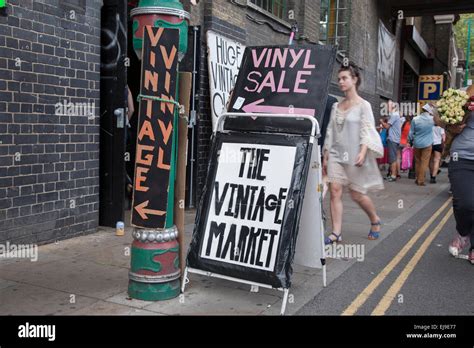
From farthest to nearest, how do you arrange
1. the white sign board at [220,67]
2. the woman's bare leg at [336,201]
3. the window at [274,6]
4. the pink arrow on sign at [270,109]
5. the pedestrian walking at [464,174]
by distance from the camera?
1. the window at [274,6]
2. the white sign board at [220,67]
3. the woman's bare leg at [336,201]
4. the pedestrian walking at [464,174]
5. the pink arrow on sign at [270,109]

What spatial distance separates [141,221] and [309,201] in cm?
155

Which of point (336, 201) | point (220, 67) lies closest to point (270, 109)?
point (336, 201)

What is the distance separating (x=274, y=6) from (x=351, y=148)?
6.33m

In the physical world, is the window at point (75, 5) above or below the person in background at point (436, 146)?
above

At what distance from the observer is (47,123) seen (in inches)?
228

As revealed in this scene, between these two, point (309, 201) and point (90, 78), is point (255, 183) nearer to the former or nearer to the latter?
point (309, 201)

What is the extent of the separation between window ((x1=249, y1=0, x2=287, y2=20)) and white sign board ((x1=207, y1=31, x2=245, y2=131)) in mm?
1710

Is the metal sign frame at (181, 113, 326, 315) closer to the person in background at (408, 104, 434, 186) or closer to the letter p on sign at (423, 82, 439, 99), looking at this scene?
the person in background at (408, 104, 434, 186)

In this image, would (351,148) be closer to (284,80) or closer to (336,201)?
(336,201)

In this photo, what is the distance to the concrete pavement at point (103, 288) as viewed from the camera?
4027mm

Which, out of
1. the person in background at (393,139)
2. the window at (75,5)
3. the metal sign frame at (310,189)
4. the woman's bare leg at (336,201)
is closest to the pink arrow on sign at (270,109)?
the metal sign frame at (310,189)

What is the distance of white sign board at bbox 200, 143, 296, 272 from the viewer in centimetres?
417

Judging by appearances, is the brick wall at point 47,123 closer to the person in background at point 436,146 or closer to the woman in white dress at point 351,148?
the woman in white dress at point 351,148

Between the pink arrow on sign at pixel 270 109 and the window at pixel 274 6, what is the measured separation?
606 centimetres
